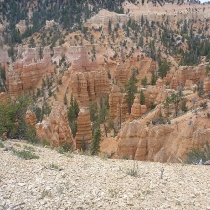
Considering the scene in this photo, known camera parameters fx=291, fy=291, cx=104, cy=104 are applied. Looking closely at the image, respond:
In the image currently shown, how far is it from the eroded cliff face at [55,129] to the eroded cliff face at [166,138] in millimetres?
4734

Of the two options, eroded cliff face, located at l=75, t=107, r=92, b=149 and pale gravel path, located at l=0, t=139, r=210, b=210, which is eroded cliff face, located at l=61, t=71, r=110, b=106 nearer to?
eroded cliff face, located at l=75, t=107, r=92, b=149

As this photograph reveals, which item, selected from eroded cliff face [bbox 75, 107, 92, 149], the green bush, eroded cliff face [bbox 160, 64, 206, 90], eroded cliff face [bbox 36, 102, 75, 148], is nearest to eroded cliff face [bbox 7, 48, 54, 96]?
eroded cliff face [bbox 160, 64, 206, 90]

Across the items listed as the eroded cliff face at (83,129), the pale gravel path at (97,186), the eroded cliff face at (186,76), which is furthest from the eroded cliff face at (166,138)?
the eroded cliff face at (186,76)

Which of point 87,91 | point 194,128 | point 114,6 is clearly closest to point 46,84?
point 87,91

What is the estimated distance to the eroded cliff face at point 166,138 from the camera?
1709cm

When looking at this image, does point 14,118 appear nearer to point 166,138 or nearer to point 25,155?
point 25,155

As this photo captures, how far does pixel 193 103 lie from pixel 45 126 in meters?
13.9

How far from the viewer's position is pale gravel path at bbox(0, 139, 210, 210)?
20.4 ft

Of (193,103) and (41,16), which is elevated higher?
(41,16)

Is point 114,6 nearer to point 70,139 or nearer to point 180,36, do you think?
point 180,36

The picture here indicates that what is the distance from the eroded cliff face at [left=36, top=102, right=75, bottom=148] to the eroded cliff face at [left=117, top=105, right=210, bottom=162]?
473 centimetres

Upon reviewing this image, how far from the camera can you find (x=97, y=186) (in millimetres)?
6934

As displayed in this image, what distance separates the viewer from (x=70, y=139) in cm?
2488

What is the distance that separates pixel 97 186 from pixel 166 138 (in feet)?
42.7
